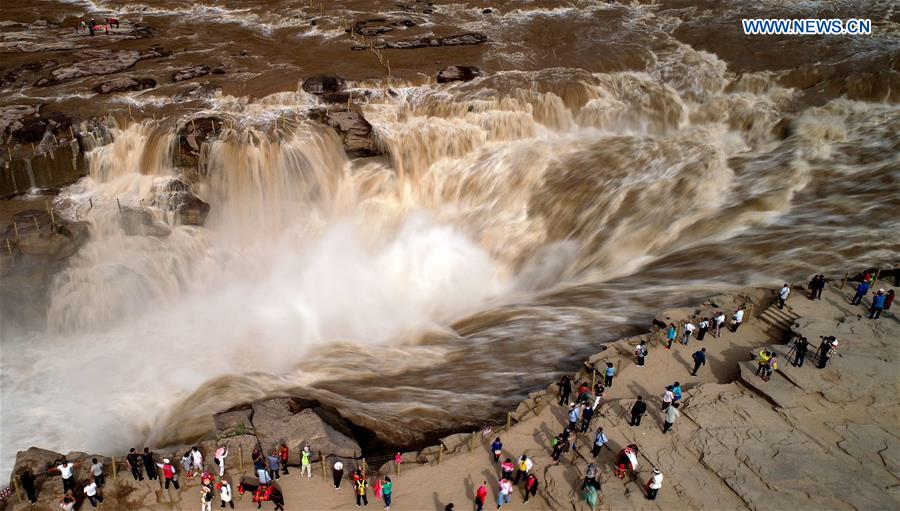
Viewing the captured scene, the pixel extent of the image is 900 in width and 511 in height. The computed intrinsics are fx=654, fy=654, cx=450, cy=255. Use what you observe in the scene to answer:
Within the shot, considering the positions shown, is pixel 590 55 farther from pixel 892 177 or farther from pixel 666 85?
pixel 892 177

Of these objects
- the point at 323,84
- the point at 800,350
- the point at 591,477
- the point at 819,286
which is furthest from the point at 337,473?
the point at 323,84

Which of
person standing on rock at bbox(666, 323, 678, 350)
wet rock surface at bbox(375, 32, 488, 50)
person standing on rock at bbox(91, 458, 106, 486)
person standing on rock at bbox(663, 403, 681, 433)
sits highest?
wet rock surface at bbox(375, 32, 488, 50)

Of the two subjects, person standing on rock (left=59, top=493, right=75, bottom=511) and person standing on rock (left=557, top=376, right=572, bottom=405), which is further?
person standing on rock (left=557, top=376, right=572, bottom=405)

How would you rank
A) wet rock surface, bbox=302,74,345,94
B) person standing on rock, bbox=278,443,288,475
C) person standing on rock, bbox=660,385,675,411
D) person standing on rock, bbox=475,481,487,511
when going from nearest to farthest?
person standing on rock, bbox=475,481,487,511 → person standing on rock, bbox=278,443,288,475 → person standing on rock, bbox=660,385,675,411 → wet rock surface, bbox=302,74,345,94

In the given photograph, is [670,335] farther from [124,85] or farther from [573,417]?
[124,85]

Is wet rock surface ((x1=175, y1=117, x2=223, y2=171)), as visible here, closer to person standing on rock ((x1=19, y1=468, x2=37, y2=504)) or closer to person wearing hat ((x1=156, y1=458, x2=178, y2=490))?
person standing on rock ((x1=19, y1=468, x2=37, y2=504))

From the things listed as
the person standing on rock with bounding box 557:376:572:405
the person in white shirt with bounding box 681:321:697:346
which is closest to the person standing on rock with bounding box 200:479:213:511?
the person standing on rock with bounding box 557:376:572:405

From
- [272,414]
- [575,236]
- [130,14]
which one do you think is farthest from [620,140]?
[130,14]
